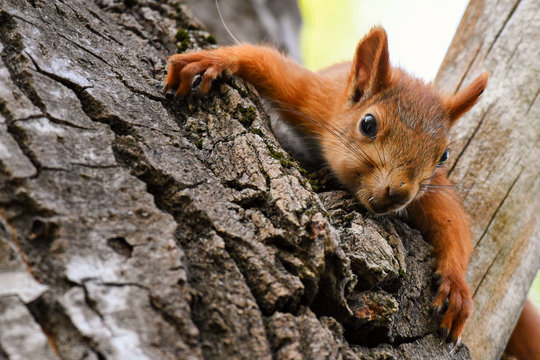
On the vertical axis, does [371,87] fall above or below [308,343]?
above

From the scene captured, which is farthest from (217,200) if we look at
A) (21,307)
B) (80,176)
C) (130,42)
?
(130,42)

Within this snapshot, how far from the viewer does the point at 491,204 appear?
283 centimetres

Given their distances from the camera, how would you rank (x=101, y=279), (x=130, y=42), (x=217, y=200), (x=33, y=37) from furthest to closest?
1. (x=130, y=42)
2. (x=33, y=37)
3. (x=217, y=200)
4. (x=101, y=279)

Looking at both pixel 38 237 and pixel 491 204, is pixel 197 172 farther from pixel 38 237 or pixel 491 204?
pixel 491 204

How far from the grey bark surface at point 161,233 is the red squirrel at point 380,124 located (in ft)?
0.49

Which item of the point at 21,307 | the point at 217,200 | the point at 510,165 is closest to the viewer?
the point at 21,307

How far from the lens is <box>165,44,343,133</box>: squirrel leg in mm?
2398

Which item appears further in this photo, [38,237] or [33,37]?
[33,37]

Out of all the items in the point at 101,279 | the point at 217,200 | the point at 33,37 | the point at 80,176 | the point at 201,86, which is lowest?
the point at 101,279

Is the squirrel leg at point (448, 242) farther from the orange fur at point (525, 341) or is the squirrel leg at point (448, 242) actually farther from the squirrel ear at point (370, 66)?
the orange fur at point (525, 341)

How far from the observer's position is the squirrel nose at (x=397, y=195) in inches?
96.8

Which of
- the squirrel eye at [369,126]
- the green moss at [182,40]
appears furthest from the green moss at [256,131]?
the green moss at [182,40]

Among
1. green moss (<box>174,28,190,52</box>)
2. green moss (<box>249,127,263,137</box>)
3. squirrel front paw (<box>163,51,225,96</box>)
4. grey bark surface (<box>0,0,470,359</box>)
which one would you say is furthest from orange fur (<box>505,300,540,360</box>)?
green moss (<box>174,28,190,52</box>)

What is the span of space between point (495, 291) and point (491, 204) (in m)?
0.49
